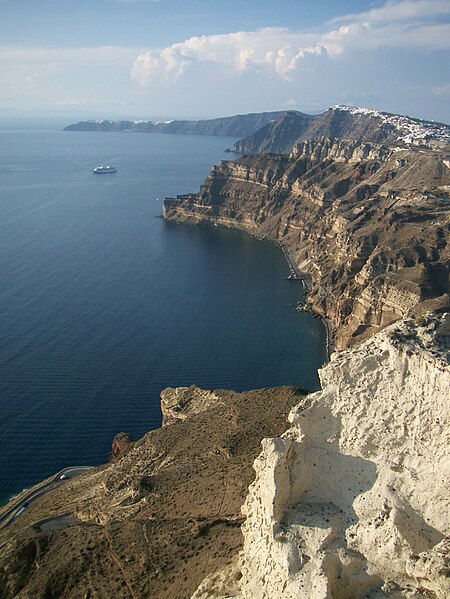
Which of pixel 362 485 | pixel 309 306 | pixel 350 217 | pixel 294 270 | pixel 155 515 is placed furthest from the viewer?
pixel 294 270

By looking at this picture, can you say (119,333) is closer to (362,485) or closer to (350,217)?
(350,217)

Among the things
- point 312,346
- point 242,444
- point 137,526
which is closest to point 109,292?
point 312,346

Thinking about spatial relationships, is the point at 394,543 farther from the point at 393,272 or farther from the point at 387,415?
the point at 393,272

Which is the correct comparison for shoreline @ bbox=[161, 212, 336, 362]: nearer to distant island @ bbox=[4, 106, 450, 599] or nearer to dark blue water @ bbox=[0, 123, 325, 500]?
dark blue water @ bbox=[0, 123, 325, 500]

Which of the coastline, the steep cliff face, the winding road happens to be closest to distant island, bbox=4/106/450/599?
the winding road

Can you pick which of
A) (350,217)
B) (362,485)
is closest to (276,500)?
(362,485)

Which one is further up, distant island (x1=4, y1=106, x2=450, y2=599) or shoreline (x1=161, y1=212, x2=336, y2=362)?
distant island (x1=4, y1=106, x2=450, y2=599)
